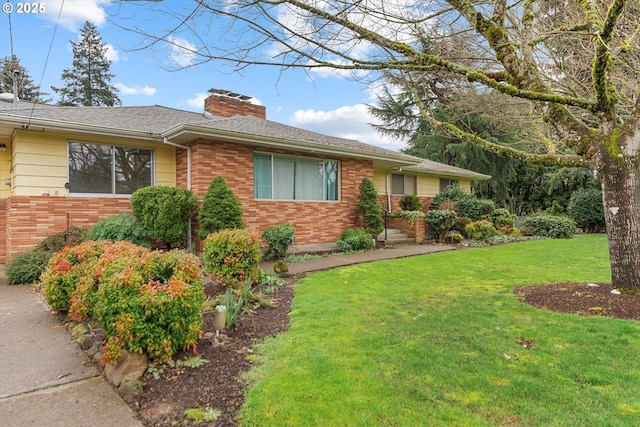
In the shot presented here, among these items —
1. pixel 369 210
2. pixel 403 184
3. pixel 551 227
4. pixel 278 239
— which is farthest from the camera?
pixel 403 184

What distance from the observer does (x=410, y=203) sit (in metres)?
15.5

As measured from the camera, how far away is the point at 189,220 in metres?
8.86

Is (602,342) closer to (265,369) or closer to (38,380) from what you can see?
(265,369)

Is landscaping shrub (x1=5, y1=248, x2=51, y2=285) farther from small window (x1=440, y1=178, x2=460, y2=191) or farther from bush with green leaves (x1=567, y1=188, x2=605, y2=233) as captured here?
bush with green leaves (x1=567, y1=188, x2=605, y2=233)

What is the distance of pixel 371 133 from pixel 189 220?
20.6m

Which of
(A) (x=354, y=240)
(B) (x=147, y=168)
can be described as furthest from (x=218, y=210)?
(A) (x=354, y=240)

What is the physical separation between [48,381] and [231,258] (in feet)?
9.47

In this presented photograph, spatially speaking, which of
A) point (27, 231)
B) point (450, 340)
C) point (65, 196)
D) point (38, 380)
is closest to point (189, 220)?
point (65, 196)

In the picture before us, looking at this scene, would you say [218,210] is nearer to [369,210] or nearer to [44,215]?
[44,215]

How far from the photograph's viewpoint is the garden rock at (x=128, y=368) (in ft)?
9.93

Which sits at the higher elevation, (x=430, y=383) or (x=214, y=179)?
(x=214, y=179)

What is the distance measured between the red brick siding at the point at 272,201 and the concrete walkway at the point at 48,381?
4734 millimetres

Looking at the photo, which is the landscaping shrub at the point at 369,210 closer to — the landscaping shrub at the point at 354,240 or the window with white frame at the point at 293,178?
the landscaping shrub at the point at 354,240

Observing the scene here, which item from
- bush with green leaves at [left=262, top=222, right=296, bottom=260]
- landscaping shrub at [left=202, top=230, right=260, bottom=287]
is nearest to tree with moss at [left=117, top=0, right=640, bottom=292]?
landscaping shrub at [left=202, top=230, right=260, bottom=287]
